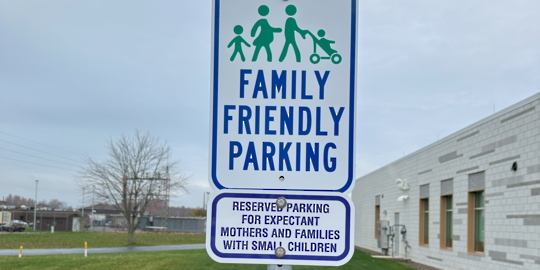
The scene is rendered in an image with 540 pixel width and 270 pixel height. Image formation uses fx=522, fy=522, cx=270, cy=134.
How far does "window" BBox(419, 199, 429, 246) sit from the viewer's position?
24075mm

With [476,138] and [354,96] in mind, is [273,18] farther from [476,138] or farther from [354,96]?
[476,138]

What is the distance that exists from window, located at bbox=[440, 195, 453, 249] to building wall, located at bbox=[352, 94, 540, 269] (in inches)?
11.0

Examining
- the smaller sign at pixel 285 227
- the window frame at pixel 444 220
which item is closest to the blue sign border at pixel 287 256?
the smaller sign at pixel 285 227

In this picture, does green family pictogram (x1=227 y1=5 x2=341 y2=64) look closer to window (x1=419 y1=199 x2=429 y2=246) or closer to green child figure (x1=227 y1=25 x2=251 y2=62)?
green child figure (x1=227 y1=25 x2=251 y2=62)

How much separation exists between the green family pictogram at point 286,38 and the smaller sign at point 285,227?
0.45m

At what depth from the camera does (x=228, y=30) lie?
1.74 metres

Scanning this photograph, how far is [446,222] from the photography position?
2144cm

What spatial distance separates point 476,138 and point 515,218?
403 centimetres

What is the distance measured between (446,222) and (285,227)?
21.3m

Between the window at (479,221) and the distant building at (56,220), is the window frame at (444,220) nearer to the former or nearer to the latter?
the window at (479,221)

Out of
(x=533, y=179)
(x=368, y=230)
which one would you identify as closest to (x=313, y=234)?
(x=533, y=179)

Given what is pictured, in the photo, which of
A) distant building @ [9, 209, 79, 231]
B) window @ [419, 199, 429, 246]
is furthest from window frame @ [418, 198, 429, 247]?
distant building @ [9, 209, 79, 231]

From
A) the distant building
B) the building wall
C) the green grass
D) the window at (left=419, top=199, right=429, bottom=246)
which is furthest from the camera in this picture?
the distant building

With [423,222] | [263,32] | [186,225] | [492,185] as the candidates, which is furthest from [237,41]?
[186,225]
